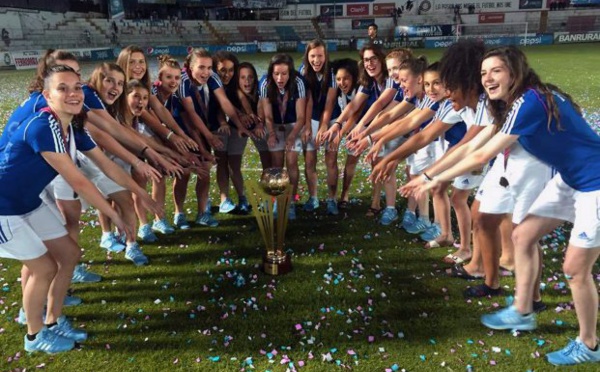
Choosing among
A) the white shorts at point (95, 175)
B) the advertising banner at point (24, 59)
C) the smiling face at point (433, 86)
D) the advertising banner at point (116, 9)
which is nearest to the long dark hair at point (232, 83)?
the white shorts at point (95, 175)

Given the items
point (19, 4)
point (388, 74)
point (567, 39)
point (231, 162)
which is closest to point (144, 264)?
point (231, 162)

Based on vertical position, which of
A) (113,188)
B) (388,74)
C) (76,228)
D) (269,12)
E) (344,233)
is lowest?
(344,233)

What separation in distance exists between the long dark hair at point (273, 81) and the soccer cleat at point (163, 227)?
1832mm

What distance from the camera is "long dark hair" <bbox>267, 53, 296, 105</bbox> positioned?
4.86m

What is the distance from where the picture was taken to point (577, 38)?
3338 centimetres

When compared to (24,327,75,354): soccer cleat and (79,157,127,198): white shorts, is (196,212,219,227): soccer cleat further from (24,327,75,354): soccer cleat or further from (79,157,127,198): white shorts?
(24,327,75,354): soccer cleat

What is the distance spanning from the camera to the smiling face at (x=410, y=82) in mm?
4305

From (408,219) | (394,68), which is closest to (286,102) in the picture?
(394,68)

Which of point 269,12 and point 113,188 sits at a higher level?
point 269,12

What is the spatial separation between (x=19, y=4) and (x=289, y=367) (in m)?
44.5

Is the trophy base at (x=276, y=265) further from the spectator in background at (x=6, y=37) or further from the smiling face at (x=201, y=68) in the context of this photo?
the spectator in background at (x=6, y=37)

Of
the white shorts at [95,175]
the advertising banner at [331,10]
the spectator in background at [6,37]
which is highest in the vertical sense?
the advertising banner at [331,10]

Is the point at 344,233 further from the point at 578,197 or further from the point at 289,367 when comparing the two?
the point at 578,197

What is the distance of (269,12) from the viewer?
48.2 metres
